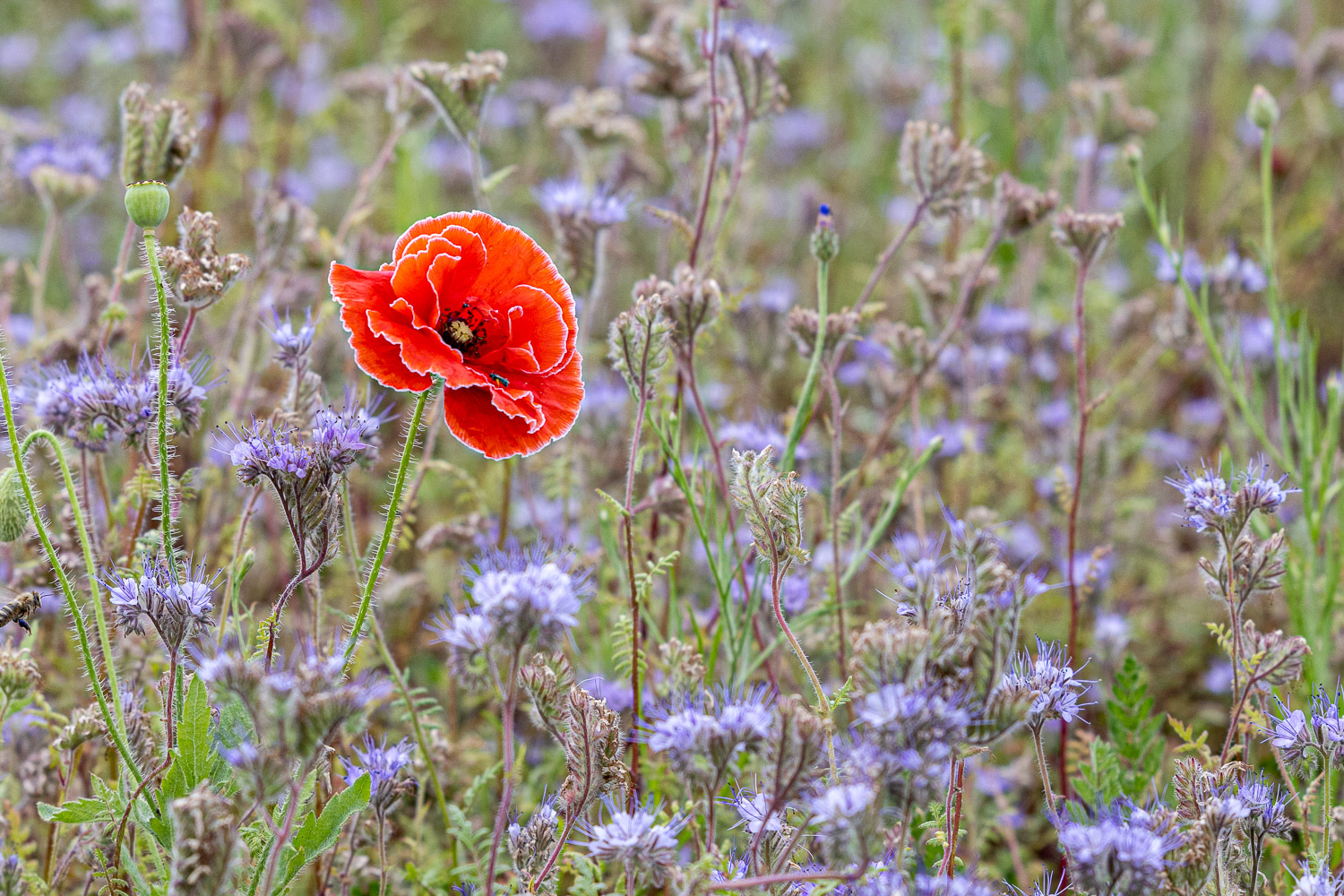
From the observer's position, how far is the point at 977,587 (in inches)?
59.2

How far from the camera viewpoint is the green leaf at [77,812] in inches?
64.1

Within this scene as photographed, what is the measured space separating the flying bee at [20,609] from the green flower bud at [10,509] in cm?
9

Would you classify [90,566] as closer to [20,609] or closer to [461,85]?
[20,609]

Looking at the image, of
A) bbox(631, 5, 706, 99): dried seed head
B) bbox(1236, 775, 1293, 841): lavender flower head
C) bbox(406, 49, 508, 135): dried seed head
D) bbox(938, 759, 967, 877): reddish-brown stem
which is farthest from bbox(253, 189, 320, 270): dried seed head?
bbox(1236, 775, 1293, 841): lavender flower head

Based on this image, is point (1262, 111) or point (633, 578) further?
point (1262, 111)

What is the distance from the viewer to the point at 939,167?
93.6 inches

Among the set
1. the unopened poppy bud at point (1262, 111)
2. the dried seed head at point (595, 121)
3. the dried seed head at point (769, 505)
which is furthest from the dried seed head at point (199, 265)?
the unopened poppy bud at point (1262, 111)

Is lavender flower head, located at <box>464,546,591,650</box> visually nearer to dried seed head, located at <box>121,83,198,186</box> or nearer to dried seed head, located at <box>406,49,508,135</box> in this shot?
dried seed head, located at <box>121,83,198,186</box>

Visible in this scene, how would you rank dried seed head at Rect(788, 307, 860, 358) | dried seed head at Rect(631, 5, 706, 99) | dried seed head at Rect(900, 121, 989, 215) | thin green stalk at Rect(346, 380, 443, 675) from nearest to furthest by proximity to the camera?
thin green stalk at Rect(346, 380, 443, 675) < dried seed head at Rect(788, 307, 860, 358) < dried seed head at Rect(900, 121, 989, 215) < dried seed head at Rect(631, 5, 706, 99)

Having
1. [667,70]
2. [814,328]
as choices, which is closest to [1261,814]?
[814,328]

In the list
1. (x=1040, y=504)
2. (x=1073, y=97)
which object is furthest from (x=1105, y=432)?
(x=1073, y=97)

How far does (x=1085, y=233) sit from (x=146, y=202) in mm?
1669

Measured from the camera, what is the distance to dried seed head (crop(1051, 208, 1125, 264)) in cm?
228

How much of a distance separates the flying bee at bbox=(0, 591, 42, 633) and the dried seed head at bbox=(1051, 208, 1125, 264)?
1.91 meters
